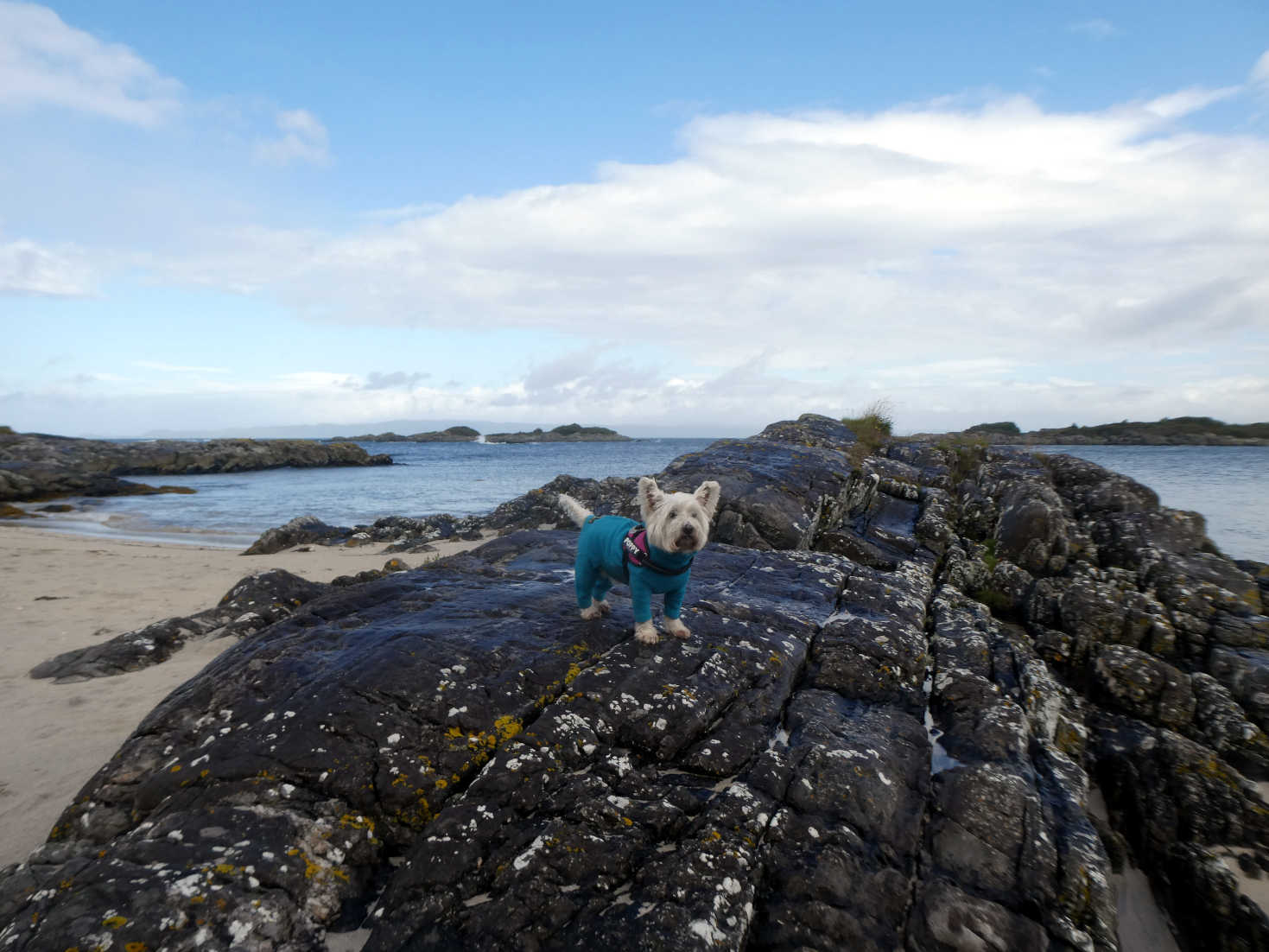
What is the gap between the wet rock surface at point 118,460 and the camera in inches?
1433

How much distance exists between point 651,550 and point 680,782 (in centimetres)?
202

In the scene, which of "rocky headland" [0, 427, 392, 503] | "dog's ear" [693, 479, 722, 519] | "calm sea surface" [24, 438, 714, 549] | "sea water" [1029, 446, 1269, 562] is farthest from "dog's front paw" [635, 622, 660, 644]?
"rocky headland" [0, 427, 392, 503]

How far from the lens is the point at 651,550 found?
5770mm

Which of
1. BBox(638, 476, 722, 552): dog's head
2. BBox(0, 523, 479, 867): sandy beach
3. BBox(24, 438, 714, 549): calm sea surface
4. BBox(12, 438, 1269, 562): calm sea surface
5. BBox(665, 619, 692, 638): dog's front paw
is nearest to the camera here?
BBox(638, 476, 722, 552): dog's head

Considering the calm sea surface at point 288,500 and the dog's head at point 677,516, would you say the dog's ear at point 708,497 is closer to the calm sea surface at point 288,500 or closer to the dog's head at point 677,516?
the dog's head at point 677,516

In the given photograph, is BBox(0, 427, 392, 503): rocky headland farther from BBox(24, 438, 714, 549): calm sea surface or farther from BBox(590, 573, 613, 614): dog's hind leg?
BBox(590, 573, 613, 614): dog's hind leg

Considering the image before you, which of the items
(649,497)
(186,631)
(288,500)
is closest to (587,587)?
(649,497)

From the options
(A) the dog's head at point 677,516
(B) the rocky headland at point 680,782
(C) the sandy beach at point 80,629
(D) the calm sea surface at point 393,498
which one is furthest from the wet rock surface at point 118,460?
(A) the dog's head at point 677,516

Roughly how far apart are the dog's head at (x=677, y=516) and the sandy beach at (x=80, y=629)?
562cm

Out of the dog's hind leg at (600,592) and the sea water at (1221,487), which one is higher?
the dog's hind leg at (600,592)

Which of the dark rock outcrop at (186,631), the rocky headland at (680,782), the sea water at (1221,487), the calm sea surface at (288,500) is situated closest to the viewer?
the rocky headland at (680,782)

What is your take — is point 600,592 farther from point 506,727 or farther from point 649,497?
point 506,727

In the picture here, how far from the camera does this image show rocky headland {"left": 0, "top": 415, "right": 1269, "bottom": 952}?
353 cm

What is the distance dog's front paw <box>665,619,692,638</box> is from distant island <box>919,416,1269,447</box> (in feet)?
206
